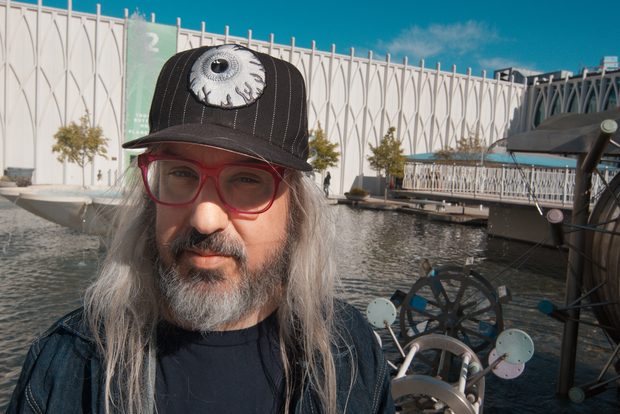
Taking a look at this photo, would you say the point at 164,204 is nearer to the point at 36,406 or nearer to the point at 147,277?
the point at 147,277

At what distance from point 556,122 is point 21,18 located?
3340 centimetres

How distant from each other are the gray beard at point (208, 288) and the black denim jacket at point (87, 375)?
260 mm

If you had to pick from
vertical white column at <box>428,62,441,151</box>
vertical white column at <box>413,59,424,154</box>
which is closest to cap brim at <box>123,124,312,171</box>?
vertical white column at <box>413,59,424,154</box>

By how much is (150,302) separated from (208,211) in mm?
364

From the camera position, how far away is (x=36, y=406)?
1.06 meters

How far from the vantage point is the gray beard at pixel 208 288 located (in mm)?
1193

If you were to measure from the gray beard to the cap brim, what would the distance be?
0.25m

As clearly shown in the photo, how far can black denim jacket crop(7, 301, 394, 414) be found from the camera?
3.58ft

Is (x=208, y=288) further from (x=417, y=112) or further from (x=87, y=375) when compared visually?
(x=417, y=112)

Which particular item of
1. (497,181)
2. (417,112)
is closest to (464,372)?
(497,181)

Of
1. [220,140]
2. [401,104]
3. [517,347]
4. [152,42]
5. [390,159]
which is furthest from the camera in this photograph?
[401,104]

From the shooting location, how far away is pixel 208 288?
122 cm

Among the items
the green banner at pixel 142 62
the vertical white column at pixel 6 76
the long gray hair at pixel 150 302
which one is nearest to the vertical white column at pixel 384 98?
the green banner at pixel 142 62

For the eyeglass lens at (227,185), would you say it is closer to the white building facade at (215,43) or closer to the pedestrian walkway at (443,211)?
the pedestrian walkway at (443,211)
